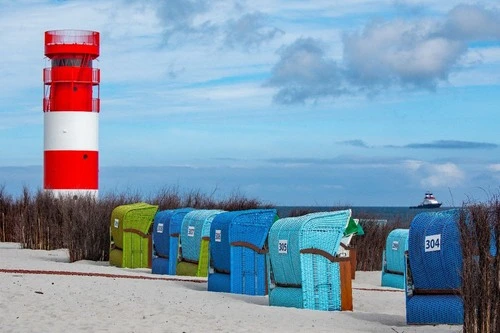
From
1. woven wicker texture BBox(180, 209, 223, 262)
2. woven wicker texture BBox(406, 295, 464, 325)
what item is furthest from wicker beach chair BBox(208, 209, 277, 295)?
woven wicker texture BBox(406, 295, 464, 325)

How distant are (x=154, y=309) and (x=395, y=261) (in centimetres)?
1014

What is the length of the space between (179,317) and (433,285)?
340 centimetres

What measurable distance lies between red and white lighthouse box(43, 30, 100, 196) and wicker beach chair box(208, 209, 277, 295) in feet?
57.6

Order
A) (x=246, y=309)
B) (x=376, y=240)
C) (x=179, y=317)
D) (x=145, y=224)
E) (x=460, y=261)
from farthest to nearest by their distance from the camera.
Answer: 1. (x=376, y=240)
2. (x=145, y=224)
3. (x=246, y=309)
4. (x=179, y=317)
5. (x=460, y=261)

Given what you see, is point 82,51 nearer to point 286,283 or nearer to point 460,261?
point 286,283

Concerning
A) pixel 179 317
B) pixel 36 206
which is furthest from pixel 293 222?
pixel 36 206

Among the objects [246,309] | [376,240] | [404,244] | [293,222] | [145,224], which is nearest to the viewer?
[246,309]

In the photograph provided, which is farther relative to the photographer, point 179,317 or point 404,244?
point 404,244

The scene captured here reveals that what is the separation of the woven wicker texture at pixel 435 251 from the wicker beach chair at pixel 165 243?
10.1 m

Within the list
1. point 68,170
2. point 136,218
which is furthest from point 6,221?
point 136,218

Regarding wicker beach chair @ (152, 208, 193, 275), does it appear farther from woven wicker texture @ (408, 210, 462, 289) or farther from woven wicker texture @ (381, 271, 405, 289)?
woven wicker texture @ (408, 210, 462, 289)

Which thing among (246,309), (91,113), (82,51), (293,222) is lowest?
(246,309)

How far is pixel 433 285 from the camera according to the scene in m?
13.0

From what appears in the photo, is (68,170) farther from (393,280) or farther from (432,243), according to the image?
(432,243)
